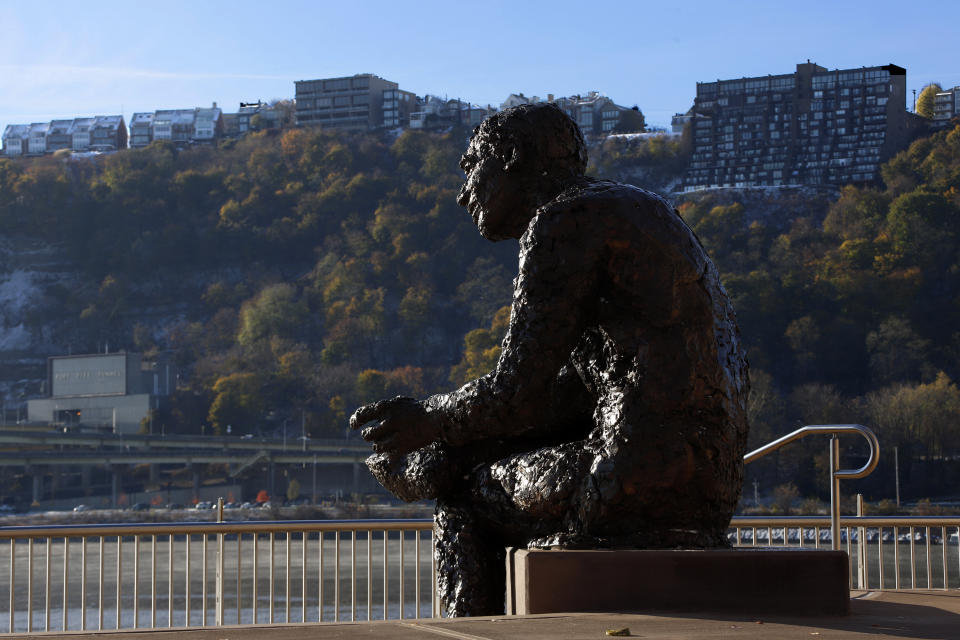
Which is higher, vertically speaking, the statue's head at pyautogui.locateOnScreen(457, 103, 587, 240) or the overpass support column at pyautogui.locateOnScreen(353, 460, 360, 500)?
the statue's head at pyautogui.locateOnScreen(457, 103, 587, 240)

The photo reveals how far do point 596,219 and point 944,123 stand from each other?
11030 centimetres

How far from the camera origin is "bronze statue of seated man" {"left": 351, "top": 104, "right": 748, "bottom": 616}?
11.1 feet

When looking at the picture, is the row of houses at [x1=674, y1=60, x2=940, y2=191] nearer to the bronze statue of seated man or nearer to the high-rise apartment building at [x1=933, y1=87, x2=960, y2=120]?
the high-rise apartment building at [x1=933, y1=87, x2=960, y2=120]

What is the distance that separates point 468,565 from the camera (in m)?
3.65

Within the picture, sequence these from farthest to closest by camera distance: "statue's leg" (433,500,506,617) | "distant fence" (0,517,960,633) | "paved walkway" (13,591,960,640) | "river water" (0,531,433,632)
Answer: "river water" (0,531,433,632)
"distant fence" (0,517,960,633)
"statue's leg" (433,500,506,617)
"paved walkway" (13,591,960,640)

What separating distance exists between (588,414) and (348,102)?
141 m

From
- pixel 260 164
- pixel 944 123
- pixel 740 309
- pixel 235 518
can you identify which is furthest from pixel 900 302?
pixel 260 164

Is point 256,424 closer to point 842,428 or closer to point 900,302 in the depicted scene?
point 900,302

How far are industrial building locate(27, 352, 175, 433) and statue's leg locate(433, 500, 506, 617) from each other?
10086cm

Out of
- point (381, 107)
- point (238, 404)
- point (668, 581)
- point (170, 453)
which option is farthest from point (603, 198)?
point (381, 107)

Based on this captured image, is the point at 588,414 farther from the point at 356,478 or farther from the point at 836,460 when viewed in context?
the point at 356,478

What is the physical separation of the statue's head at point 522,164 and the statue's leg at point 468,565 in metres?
0.89

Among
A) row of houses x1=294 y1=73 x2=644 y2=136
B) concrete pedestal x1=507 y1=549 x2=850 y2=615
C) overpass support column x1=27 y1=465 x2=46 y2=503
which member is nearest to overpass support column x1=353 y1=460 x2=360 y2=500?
overpass support column x1=27 y1=465 x2=46 y2=503

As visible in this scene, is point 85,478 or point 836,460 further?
point 85,478
